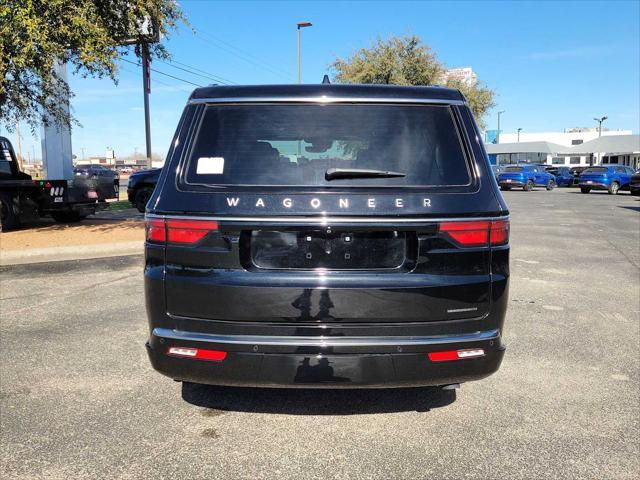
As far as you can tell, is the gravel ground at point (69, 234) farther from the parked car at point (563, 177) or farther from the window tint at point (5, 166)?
the parked car at point (563, 177)

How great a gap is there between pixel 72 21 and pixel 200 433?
8.16 m

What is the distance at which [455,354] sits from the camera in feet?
8.62

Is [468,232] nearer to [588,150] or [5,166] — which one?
[5,166]

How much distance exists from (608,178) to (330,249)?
31.3 metres

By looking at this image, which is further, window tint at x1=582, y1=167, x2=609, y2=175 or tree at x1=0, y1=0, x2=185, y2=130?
window tint at x1=582, y1=167, x2=609, y2=175

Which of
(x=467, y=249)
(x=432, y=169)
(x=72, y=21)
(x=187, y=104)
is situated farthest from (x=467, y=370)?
(x=72, y=21)

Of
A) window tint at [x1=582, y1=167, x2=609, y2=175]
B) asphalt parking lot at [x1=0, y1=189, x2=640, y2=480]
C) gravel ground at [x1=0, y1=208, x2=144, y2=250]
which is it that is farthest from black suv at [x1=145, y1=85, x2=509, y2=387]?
window tint at [x1=582, y1=167, x2=609, y2=175]

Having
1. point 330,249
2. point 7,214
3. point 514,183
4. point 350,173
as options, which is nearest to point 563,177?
point 514,183

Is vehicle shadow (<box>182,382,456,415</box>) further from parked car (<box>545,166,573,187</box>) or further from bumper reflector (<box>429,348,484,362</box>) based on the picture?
parked car (<box>545,166,573,187</box>)

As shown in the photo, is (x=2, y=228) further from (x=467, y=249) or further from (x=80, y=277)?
(x=467, y=249)

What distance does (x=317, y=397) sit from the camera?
3.50 metres

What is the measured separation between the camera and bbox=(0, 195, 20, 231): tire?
11039mm

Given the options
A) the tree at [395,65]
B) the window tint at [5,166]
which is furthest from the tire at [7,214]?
the tree at [395,65]

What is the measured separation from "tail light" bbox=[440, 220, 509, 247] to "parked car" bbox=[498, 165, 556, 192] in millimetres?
31958
